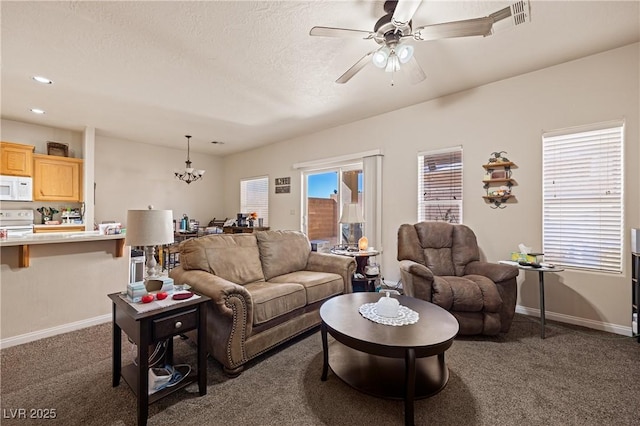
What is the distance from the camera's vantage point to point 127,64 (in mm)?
2859

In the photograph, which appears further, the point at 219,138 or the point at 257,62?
the point at 219,138

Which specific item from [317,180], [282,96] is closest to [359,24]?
[282,96]

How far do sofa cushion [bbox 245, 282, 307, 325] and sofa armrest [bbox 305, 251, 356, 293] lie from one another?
66 cm

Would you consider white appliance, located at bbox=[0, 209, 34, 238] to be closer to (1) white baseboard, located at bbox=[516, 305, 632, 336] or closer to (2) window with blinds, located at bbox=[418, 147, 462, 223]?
(2) window with blinds, located at bbox=[418, 147, 462, 223]

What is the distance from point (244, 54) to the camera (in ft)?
8.79

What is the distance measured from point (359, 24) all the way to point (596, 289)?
343cm

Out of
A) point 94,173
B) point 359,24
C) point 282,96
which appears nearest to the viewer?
point 359,24

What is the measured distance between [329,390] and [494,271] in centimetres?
196

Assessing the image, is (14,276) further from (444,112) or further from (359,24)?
(444,112)

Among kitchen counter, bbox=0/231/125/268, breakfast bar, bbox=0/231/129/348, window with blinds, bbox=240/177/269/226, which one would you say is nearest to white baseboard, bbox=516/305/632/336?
breakfast bar, bbox=0/231/129/348

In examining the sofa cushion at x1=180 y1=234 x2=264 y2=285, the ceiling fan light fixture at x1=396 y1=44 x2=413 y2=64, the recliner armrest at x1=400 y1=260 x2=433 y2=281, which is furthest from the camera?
the recliner armrest at x1=400 y1=260 x2=433 y2=281

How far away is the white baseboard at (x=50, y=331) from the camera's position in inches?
96.1

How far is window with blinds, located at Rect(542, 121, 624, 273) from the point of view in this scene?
107 inches

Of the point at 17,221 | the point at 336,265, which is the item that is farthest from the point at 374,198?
the point at 17,221
